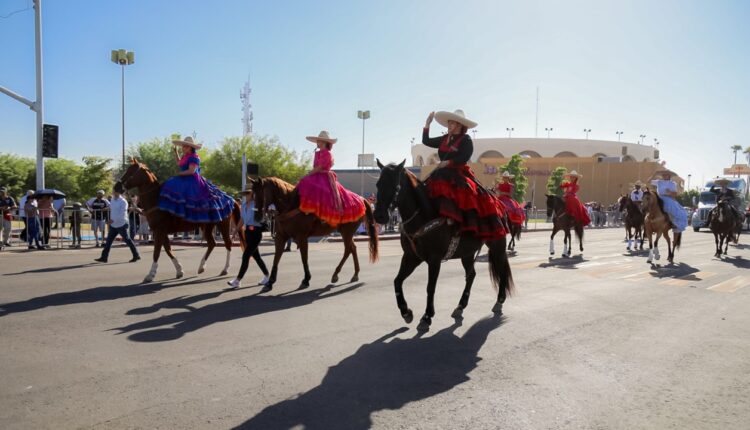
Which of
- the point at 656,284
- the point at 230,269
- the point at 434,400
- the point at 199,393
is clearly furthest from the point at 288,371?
→ the point at 656,284

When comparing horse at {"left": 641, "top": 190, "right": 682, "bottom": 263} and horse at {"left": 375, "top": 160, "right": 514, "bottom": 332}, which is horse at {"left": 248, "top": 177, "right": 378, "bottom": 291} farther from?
horse at {"left": 641, "top": 190, "right": 682, "bottom": 263}

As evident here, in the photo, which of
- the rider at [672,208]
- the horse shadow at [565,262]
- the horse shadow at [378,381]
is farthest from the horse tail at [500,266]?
the rider at [672,208]

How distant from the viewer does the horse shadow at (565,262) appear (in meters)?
13.0

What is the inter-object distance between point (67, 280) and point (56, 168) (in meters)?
66.5

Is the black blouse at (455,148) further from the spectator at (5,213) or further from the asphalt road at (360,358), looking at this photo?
the spectator at (5,213)

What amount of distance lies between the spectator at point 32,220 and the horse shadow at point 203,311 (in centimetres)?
1087

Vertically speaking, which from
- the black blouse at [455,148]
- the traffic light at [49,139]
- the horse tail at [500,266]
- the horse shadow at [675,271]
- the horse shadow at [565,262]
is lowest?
the horse shadow at [675,271]

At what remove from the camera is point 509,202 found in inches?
540

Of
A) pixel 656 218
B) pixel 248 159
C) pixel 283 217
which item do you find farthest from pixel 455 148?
pixel 248 159

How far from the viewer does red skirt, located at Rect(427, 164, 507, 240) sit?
243 inches

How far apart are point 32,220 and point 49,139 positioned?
14.0ft

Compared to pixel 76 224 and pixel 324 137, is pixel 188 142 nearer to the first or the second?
pixel 324 137

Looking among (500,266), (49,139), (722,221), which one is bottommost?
(500,266)

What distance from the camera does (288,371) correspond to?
182 inches
